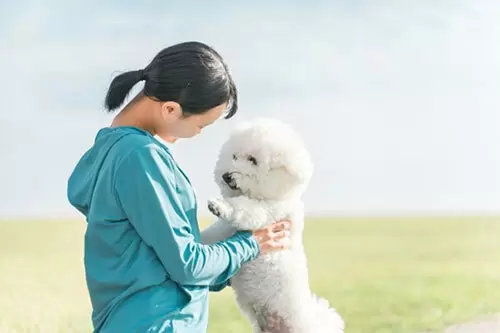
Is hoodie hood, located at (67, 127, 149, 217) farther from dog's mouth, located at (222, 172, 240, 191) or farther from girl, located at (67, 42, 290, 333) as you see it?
dog's mouth, located at (222, 172, 240, 191)

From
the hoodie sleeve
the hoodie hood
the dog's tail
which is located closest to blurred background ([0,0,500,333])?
the dog's tail

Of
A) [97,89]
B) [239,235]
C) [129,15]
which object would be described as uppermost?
[129,15]

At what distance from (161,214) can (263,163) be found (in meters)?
0.37

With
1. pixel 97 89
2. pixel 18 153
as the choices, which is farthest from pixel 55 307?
pixel 97 89

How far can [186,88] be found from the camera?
3.96 ft

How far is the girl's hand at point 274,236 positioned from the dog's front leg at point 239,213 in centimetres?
2

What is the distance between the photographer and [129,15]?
286 cm

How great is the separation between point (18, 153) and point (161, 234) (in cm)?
183

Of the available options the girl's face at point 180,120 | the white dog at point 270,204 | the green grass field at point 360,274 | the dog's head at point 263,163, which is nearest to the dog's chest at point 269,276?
the white dog at point 270,204

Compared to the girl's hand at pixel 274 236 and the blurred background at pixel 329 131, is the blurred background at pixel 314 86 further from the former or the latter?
the girl's hand at pixel 274 236

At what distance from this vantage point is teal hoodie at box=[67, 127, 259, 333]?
1144 millimetres

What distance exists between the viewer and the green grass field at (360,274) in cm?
283

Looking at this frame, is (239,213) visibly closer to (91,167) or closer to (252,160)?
(252,160)

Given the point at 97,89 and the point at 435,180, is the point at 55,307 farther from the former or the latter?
the point at 435,180
